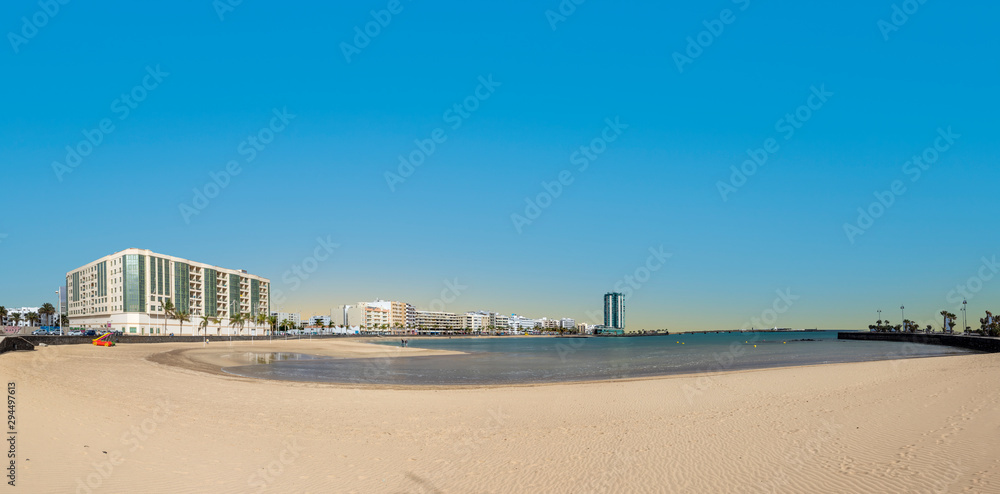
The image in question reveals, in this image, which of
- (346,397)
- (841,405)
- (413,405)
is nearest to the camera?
(841,405)

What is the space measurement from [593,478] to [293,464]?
5237 mm

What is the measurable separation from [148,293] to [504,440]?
370 ft

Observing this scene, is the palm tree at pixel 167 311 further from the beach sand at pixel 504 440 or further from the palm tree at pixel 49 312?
the beach sand at pixel 504 440

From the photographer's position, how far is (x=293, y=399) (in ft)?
60.4

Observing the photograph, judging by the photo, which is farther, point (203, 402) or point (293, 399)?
point (293, 399)

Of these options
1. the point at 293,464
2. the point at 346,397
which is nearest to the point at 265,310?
the point at 346,397

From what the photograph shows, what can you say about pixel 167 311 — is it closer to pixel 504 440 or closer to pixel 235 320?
pixel 235 320

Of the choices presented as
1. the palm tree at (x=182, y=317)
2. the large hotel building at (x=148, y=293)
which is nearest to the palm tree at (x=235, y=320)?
the large hotel building at (x=148, y=293)

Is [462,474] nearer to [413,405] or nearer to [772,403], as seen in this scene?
[413,405]

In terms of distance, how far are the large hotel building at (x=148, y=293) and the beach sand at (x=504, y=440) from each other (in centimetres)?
9438


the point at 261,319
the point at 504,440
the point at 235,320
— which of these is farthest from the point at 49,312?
the point at 504,440

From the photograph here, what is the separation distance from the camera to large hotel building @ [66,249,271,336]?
101 m

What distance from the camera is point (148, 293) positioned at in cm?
10275

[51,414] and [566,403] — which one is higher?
[51,414]
